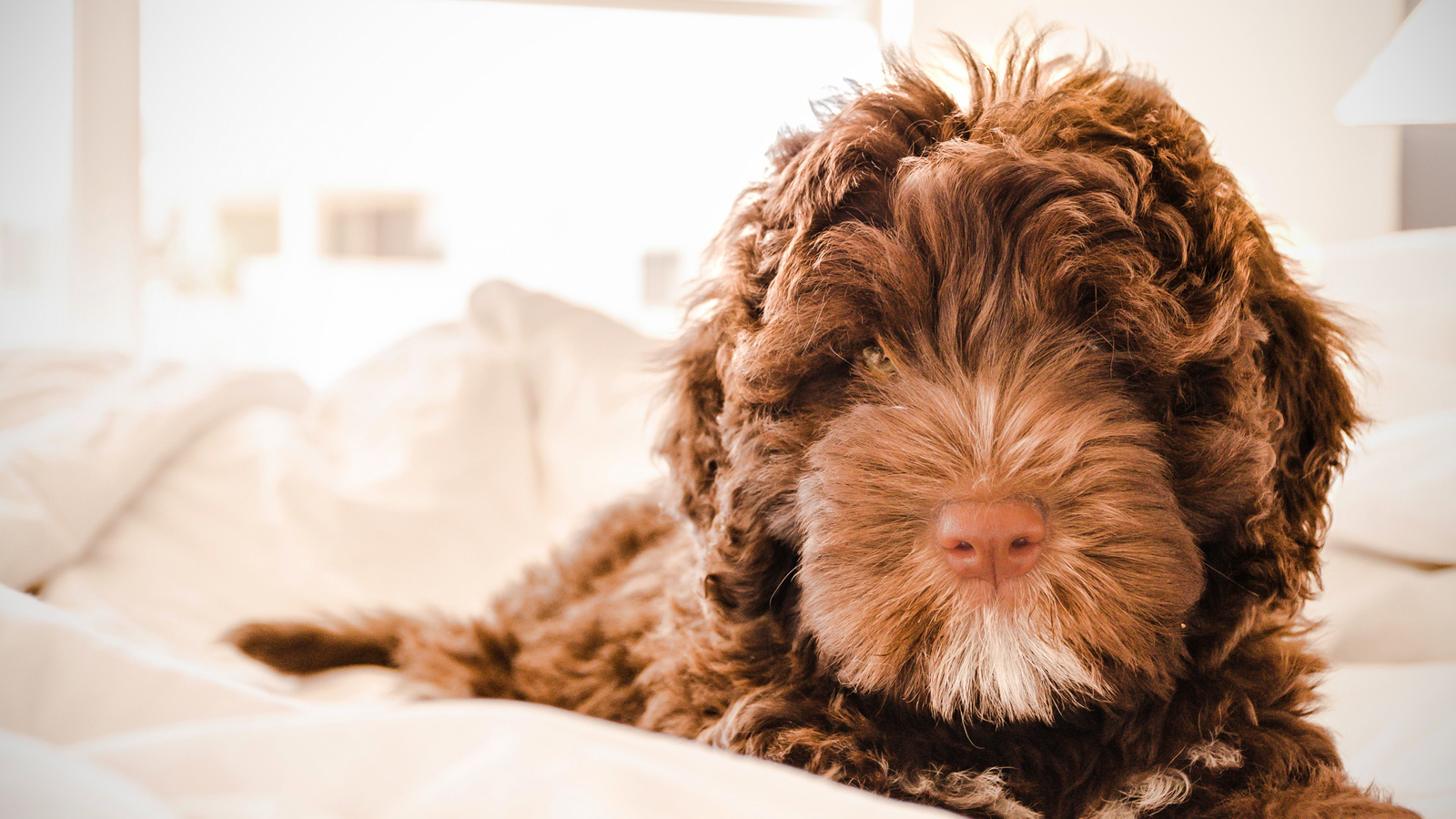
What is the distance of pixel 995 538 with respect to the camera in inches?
45.9

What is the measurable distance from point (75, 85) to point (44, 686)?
14.9ft

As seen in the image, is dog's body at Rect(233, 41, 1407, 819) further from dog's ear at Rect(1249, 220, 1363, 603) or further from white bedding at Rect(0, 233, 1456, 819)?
white bedding at Rect(0, 233, 1456, 819)

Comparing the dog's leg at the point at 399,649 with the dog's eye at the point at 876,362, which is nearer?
the dog's eye at the point at 876,362

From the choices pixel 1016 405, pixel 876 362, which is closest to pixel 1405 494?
pixel 1016 405

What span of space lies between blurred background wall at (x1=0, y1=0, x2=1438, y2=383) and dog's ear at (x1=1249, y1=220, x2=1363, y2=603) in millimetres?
1452

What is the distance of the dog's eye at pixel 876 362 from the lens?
1428 millimetres

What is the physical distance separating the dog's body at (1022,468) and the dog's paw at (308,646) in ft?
3.18

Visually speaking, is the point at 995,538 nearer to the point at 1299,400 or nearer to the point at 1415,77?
the point at 1299,400

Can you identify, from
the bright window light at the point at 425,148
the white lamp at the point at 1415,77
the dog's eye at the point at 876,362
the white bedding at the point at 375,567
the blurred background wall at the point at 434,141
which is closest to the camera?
the white bedding at the point at 375,567

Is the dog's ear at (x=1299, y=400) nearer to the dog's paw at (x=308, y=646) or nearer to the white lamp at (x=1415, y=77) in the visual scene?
the white lamp at (x=1415, y=77)

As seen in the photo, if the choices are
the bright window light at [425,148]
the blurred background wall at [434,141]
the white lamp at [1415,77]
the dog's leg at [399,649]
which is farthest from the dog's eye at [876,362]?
the bright window light at [425,148]

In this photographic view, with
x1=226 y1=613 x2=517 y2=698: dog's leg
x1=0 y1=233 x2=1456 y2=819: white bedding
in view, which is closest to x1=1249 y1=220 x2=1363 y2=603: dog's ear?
x1=0 y1=233 x2=1456 y2=819: white bedding

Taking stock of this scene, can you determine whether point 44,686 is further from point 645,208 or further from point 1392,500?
point 645,208

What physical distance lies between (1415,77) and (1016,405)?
1895 millimetres
